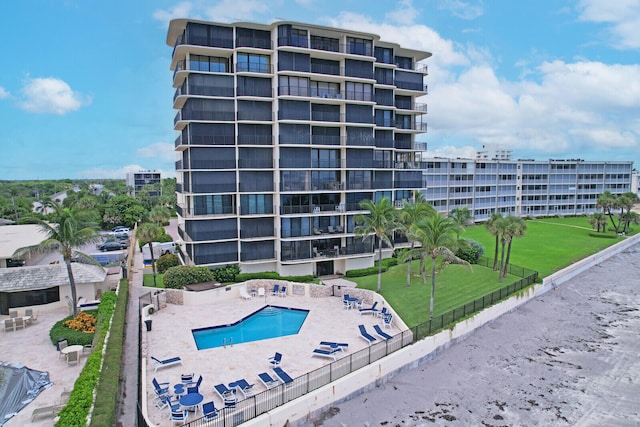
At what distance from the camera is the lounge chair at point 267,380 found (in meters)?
21.3

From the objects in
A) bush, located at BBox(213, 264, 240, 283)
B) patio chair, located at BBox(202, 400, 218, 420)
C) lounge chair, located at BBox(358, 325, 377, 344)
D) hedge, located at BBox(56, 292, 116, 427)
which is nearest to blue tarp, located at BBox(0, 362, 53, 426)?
hedge, located at BBox(56, 292, 116, 427)

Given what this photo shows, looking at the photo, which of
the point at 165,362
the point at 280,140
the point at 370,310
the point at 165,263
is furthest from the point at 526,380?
the point at 165,263

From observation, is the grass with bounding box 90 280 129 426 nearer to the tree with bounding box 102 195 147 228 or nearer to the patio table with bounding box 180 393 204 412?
the patio table with bounding box 180 393 204 412

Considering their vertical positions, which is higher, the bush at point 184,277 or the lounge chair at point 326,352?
the bush at point 184,277

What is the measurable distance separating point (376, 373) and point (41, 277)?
26714mm

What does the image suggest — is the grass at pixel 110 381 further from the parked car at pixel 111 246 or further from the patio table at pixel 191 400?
the parked car at pixel 111 246

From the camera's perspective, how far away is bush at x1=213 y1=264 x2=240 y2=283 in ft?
128

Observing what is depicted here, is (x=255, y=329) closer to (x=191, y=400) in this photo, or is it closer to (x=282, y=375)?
(x=282, y=375)

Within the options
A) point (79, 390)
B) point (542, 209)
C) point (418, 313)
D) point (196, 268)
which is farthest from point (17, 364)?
point (542, 209)

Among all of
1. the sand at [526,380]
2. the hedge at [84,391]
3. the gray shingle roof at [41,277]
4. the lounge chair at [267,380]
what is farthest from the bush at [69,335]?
the sand at [526,380]

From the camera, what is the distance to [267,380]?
70.3 feet

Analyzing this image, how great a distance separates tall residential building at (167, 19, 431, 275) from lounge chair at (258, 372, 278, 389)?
19501 mm

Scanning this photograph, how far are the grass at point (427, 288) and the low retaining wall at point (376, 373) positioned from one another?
6.39ft

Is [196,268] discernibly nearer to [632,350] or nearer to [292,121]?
[292,121]
